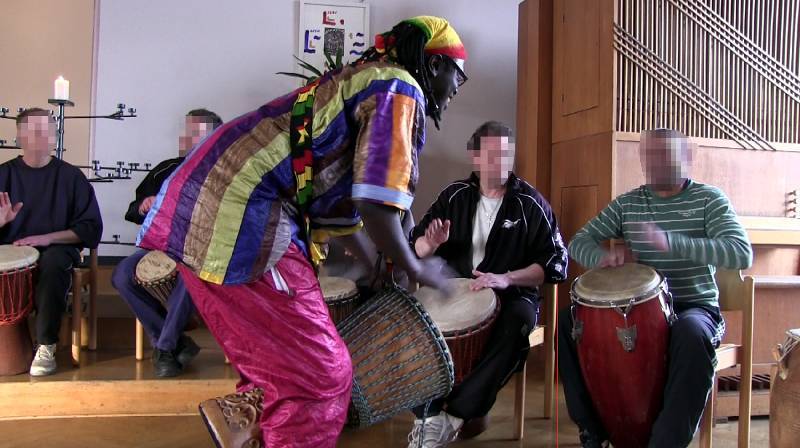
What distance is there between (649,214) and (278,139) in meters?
1.50

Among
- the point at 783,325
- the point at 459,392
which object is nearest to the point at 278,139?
the point at 459,392

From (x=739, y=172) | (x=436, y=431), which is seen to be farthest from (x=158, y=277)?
(x=739, y=172)

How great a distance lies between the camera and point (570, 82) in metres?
3.46

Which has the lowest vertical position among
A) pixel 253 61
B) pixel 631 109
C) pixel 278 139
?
pixel 278 139

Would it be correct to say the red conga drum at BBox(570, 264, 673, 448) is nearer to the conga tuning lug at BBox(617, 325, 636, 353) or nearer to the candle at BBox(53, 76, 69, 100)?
the conga tuning lug at BBox(617, 325, 636, 353)

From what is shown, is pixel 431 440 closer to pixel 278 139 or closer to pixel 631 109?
pixel 278 139

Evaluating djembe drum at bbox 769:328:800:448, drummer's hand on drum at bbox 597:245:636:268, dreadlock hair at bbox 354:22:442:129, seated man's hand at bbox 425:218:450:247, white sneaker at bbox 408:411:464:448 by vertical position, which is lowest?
white sneaker at bbox 408:411:464:448

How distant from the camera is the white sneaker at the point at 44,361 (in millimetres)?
3018

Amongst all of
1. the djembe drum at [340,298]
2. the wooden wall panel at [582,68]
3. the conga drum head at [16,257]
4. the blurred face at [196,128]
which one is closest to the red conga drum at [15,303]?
the conga drum head at [16,257]

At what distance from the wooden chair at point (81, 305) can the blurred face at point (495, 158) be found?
2038 millimetres

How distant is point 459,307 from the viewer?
2.28m

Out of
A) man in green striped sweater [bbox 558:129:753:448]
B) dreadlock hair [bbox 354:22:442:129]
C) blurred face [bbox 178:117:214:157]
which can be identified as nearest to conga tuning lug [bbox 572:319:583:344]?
man in green striped sweater [bbox 558:129:753:448]

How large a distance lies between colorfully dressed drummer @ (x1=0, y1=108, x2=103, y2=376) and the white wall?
2.65 feet

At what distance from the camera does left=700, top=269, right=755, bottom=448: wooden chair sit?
7.55 feet
